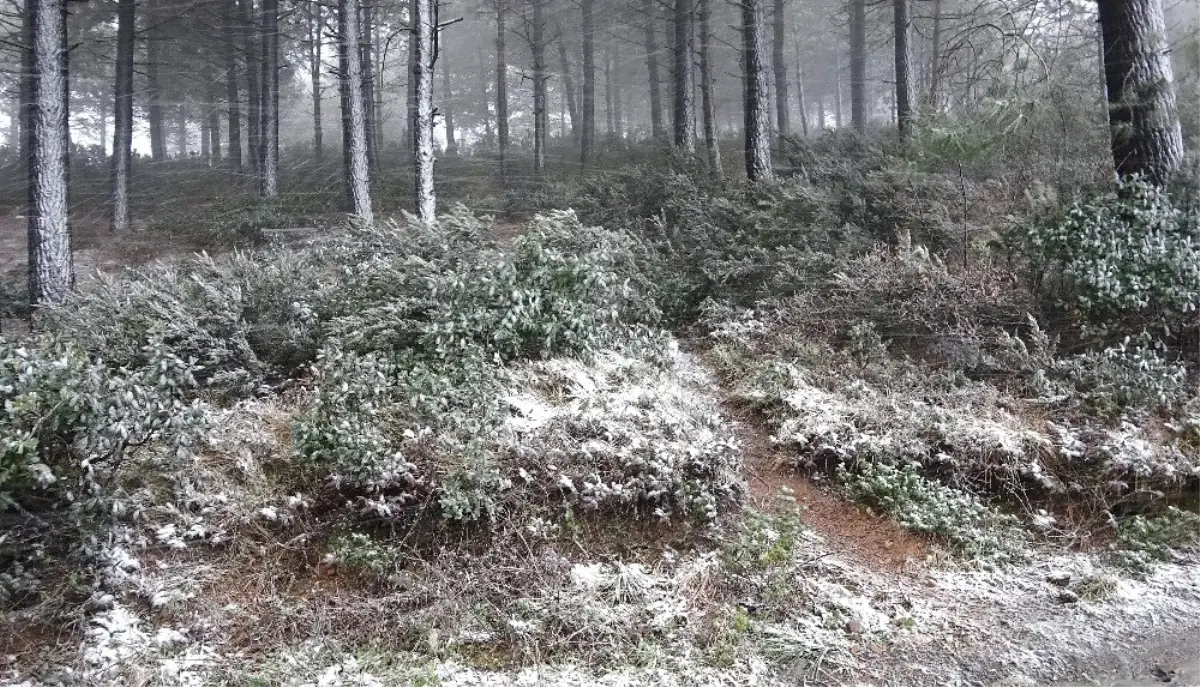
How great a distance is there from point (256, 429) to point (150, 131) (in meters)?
22.2

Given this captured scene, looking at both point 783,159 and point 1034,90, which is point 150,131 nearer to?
point 783,159

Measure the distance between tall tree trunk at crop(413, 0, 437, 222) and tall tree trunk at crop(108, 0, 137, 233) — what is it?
326 inches

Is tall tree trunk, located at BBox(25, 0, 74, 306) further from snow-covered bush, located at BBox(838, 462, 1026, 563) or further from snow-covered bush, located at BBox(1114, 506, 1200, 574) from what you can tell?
snow-covered bush, located at BBox(1114, 506, 1200, 574)

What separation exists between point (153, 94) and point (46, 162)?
36.4ft

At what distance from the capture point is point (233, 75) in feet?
62.8

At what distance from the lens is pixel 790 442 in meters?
6.12

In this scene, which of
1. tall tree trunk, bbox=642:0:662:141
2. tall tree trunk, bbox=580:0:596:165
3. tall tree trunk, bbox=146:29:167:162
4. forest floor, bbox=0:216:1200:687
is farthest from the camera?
tall tree trunk, bbox=642:0:662:141

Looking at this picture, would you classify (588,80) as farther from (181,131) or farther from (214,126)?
(181,131)

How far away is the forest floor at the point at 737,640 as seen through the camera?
3.96 meters

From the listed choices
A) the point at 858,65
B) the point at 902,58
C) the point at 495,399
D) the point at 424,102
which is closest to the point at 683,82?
the point at 902,58

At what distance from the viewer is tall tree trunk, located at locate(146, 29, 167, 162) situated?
18.7 metres

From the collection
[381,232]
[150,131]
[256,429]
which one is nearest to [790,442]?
[256,429]

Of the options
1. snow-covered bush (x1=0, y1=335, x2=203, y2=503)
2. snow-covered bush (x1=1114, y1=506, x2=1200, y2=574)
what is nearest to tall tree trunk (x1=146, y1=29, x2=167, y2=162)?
snow-covered bush (x1=0, y1=335, x2=203, y2=503)

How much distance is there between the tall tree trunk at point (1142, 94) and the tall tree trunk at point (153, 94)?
18.5 meters
